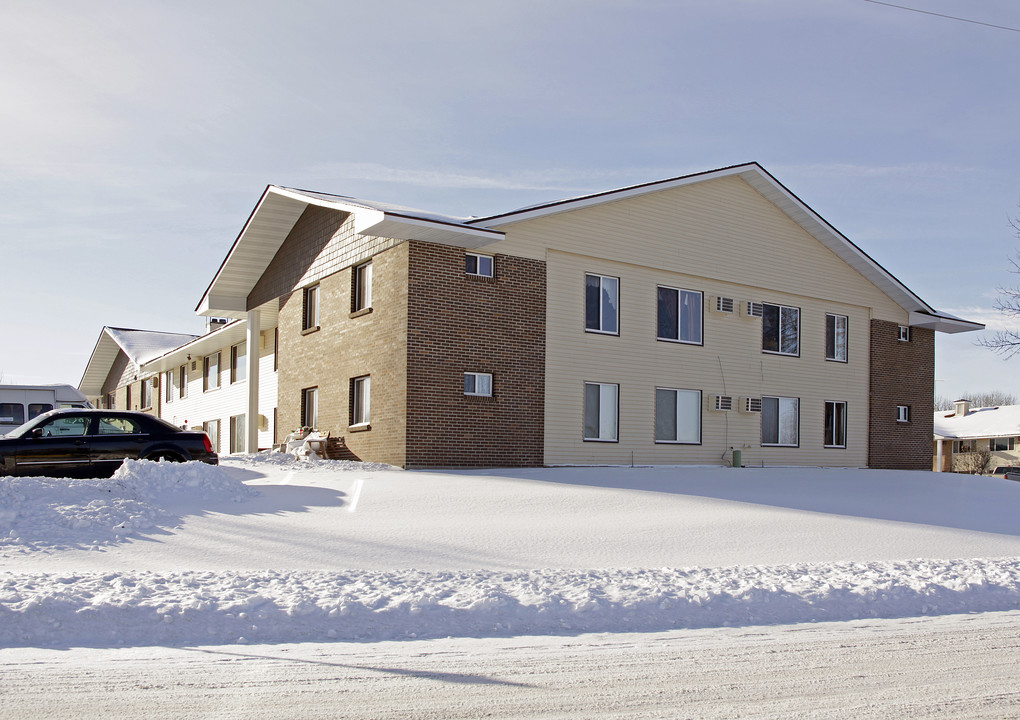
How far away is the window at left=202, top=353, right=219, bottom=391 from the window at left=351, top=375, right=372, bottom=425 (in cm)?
1409

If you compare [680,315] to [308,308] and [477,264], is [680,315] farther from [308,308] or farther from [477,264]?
[308,308]

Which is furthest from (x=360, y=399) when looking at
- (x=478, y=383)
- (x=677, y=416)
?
(x=677, y=416)

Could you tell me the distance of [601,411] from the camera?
848 inches

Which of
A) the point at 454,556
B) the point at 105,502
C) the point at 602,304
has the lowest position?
the point at 454,556

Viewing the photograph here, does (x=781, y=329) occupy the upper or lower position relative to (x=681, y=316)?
lower

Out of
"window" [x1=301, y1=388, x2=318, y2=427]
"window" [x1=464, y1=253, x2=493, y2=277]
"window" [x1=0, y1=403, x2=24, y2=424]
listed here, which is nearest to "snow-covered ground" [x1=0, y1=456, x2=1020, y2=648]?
"window" [x1=464, y1=253, x2=493, y2=277]

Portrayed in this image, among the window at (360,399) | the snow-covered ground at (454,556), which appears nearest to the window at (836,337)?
the snow-covered ground at (454,556)

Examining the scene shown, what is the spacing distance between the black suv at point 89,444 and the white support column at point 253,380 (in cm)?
1055

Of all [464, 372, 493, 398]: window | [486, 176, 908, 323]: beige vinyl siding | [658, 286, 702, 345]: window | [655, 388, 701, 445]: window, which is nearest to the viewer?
[464, 372, 493, 398]: window

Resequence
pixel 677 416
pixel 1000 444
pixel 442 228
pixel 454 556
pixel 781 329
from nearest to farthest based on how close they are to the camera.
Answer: pixel 454 556 → pixel 442 228 → pixel 677 416 → pixel 781 329 → pixel 1000 444

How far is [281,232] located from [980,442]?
51468mm

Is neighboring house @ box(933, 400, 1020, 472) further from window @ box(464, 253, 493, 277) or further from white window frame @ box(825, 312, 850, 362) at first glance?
window @ box(464, 253, 493, 277)

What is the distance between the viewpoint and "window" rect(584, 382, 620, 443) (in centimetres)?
2134

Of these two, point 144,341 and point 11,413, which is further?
point 144,341
